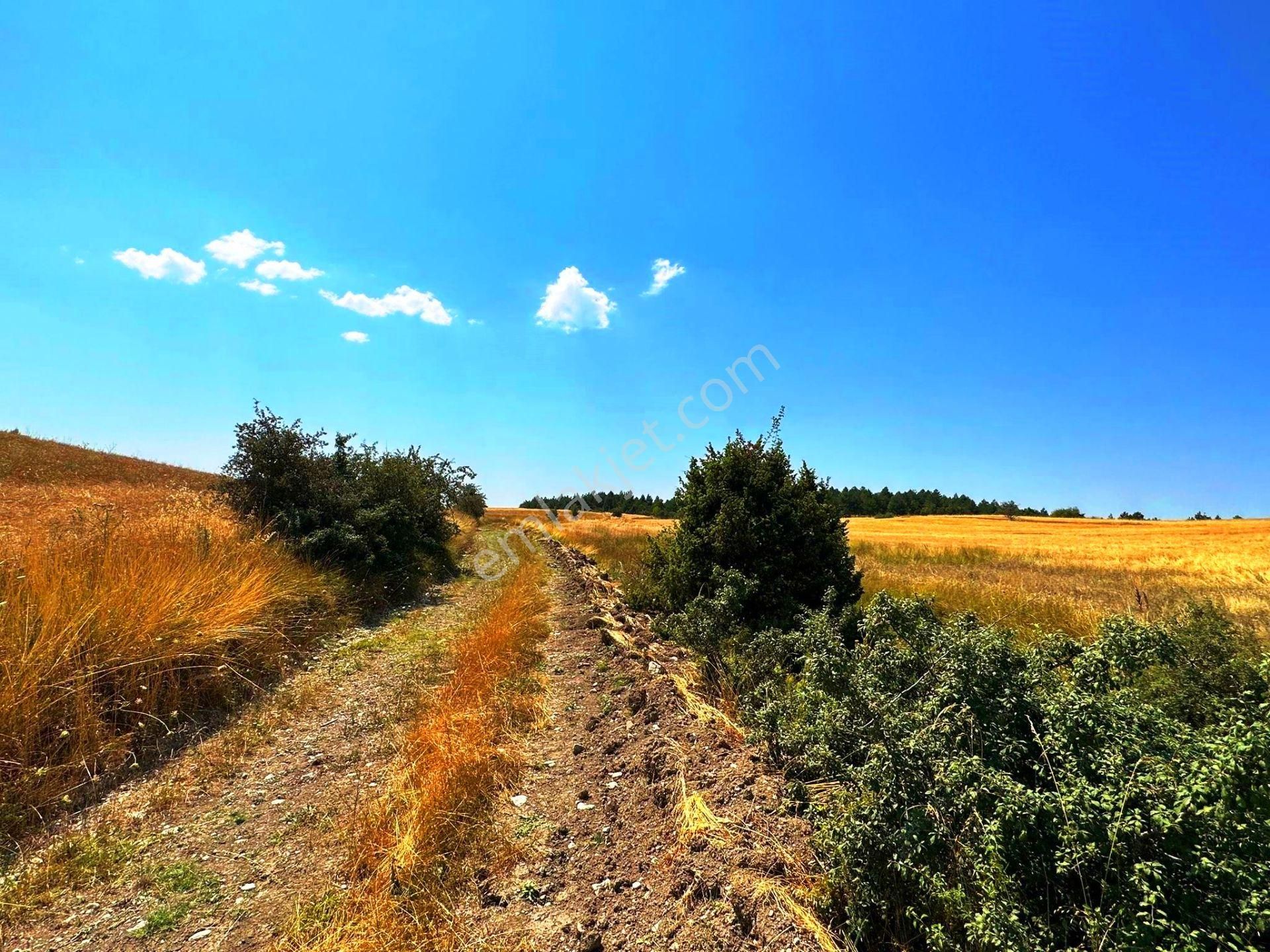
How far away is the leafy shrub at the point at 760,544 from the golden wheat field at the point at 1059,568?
4.42 feet

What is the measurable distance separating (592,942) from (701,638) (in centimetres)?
394

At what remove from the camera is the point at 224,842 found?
3658 mm

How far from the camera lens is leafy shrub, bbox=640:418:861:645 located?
7.08 metres

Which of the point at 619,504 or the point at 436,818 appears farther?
the point at 619,504

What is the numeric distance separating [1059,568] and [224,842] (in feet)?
96.0

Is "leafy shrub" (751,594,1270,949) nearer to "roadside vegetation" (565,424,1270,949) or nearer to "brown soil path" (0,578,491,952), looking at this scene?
"roadside vegetation" (565,424,1270,949)

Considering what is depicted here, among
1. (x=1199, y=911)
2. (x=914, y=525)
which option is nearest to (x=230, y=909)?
(x=1199, y=911)

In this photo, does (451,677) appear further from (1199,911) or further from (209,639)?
(1199,911)

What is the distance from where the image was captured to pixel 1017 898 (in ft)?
6.22

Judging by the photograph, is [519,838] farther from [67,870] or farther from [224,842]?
[67,870]

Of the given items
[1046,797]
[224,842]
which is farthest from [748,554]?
[224,842]

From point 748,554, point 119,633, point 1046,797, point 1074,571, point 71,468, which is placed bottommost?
point 119,633

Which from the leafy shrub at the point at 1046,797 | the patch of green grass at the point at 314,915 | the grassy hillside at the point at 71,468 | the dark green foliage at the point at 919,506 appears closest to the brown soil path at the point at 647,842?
the leafy shrub at the point at 1046,797

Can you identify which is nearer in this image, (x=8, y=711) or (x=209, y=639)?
(x=8, y=711)
